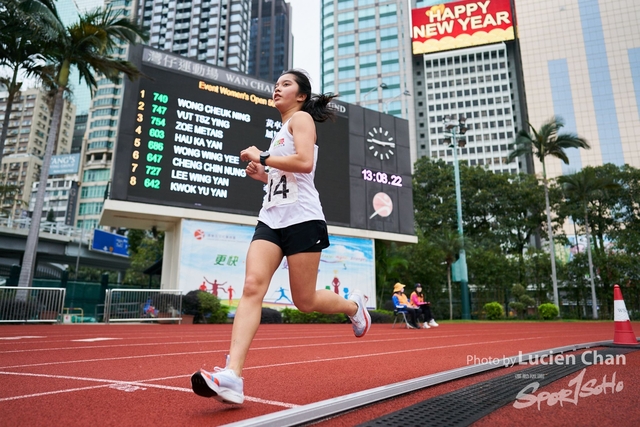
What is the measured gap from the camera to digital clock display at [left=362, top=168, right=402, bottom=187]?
18.8 meters

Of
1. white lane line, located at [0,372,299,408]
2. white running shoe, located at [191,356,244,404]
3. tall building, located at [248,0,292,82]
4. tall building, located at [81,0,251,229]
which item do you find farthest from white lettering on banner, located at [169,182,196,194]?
tall building, located at [248,0,292,82]

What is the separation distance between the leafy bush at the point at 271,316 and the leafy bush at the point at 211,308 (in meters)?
1.36

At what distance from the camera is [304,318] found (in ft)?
56.0

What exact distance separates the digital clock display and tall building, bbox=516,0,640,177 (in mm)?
52639

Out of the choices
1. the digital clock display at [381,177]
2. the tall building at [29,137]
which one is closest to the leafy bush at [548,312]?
the digital clock display at [381,177]

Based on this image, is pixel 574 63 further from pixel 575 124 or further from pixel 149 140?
pixel 149 140

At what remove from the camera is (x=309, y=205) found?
2.43 metres

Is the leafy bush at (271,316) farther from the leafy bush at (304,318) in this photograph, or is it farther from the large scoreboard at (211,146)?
the large scoreboard at (211,146)

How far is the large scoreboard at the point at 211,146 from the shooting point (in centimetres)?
1412

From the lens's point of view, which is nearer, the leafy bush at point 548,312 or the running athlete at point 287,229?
the running athlete at point 287,229

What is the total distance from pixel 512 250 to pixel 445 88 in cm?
4971

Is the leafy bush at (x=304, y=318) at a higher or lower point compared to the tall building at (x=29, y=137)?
lower

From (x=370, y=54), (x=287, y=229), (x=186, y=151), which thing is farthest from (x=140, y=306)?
(x=370, y=54)

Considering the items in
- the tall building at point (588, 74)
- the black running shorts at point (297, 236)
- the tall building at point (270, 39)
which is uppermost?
the tall building at point (270, 39)
